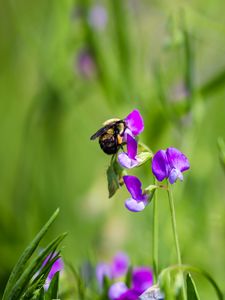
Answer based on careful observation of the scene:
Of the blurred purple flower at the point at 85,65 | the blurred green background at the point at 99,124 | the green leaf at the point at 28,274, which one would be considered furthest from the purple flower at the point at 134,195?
the blurred purple flower at the point at 85,65

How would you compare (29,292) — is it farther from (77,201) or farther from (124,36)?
(77,201)

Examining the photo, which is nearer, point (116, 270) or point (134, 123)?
point (134, 123)

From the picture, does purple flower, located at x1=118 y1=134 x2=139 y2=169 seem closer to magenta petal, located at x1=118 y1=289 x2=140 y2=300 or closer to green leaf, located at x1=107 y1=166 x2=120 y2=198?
green leaf, located at x1=107 y1=166 x2=120 y2=198

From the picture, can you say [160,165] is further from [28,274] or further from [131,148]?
[28,274]

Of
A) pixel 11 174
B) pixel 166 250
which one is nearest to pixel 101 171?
pixel 11 174

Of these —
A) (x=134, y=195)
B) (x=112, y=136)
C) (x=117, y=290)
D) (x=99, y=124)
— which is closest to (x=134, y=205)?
(x=134, y=195)

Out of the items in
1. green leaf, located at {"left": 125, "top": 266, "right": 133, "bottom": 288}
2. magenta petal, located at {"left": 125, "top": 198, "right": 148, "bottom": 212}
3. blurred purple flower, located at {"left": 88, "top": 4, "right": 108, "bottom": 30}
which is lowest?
green leaf, located at {"left": 125, "top": 266, "right": 133, "bottom": 288}

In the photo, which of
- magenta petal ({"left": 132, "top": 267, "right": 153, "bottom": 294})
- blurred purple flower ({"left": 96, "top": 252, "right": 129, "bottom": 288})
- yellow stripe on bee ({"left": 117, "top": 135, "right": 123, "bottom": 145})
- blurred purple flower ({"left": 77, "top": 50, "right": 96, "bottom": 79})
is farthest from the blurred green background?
yellow stripe on bee ({"left": 117, "top": 135, "right": 123, "bottom": 145})
